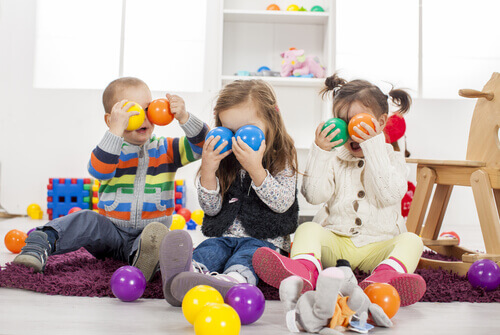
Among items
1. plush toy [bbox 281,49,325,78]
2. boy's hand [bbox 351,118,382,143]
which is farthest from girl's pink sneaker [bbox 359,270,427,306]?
plush toy [bbox 281,49,325,78]

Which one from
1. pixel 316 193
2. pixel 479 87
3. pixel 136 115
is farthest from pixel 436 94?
pixel 136 115

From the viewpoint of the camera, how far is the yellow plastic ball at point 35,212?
296 cm

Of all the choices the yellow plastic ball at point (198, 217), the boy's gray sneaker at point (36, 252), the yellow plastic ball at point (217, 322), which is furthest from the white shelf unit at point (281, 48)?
the yellow plastic ball at point (217, 322)

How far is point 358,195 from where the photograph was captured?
1.45 m

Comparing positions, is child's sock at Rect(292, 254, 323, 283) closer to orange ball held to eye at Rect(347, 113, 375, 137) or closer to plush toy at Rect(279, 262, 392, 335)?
plush toy at Rect(279, 262, 392, 335)

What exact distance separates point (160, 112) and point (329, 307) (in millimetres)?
783

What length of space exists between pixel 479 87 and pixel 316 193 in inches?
92.8

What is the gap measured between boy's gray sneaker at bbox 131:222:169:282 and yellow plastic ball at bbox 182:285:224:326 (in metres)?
0.33

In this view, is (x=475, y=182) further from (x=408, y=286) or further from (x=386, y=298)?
(x=386, y=298)

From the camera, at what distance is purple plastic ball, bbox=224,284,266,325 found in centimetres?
93

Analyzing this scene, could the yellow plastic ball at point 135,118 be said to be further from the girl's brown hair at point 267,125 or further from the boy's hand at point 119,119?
the girl's brown hair at point 267,125

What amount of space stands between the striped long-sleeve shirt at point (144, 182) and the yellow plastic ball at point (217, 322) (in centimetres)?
73

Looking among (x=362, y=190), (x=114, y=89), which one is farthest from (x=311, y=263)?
(x=114, y=89)

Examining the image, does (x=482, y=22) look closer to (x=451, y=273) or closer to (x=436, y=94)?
(x=436, y=94)
